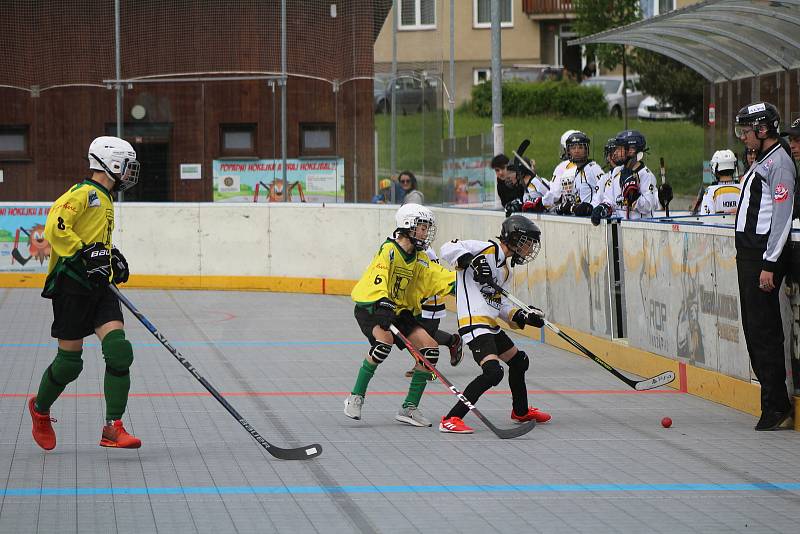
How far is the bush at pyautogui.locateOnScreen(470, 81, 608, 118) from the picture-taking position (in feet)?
130

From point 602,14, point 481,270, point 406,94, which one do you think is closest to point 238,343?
point 481,270

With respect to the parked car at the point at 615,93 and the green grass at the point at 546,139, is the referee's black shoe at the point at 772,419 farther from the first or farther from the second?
the parked car at the point at 615,93

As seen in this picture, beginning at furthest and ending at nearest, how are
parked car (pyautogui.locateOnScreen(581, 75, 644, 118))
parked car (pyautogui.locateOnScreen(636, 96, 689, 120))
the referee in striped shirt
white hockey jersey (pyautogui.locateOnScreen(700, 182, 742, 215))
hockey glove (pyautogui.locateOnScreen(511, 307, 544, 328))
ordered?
1. parked car (pyautogui.locateOnScreen(581, 75, 644, 118))
2. parked car (pyautogui.locateOnScreen(636, 96, 689, 120))
3. white hockey jersey (pyautogui.locateOnScreen(700, 182, 742, 215))
4. hockey glove (pyautogui.locateOnScreen(511, 307, 544, 328))
5. the referee in striped shirt

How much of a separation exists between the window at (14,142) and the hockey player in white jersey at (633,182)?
1152cm

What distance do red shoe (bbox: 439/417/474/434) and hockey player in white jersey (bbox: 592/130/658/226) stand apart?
14.0ft

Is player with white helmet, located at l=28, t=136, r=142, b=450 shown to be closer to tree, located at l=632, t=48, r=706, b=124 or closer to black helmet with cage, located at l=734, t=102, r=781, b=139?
black helmet with cage, located at l=734, t=102, r=781, b=139

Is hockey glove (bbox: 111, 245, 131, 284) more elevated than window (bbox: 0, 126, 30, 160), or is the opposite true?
window (bbox: 0, 126, 30, 160)

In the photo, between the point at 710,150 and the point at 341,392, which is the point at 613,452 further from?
the point at 710,150

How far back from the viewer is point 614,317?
40.2 ft

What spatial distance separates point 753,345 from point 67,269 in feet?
14.5

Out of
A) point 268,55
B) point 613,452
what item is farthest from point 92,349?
point 268,55

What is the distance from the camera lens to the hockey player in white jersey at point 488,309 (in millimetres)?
8898

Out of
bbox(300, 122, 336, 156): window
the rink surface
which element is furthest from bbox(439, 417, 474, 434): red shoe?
bbox(300, 122, 336, 156): window

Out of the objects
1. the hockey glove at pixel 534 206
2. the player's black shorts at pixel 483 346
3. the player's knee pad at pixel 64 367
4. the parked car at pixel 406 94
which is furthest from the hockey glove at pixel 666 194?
the parked car at pixel 406 94
